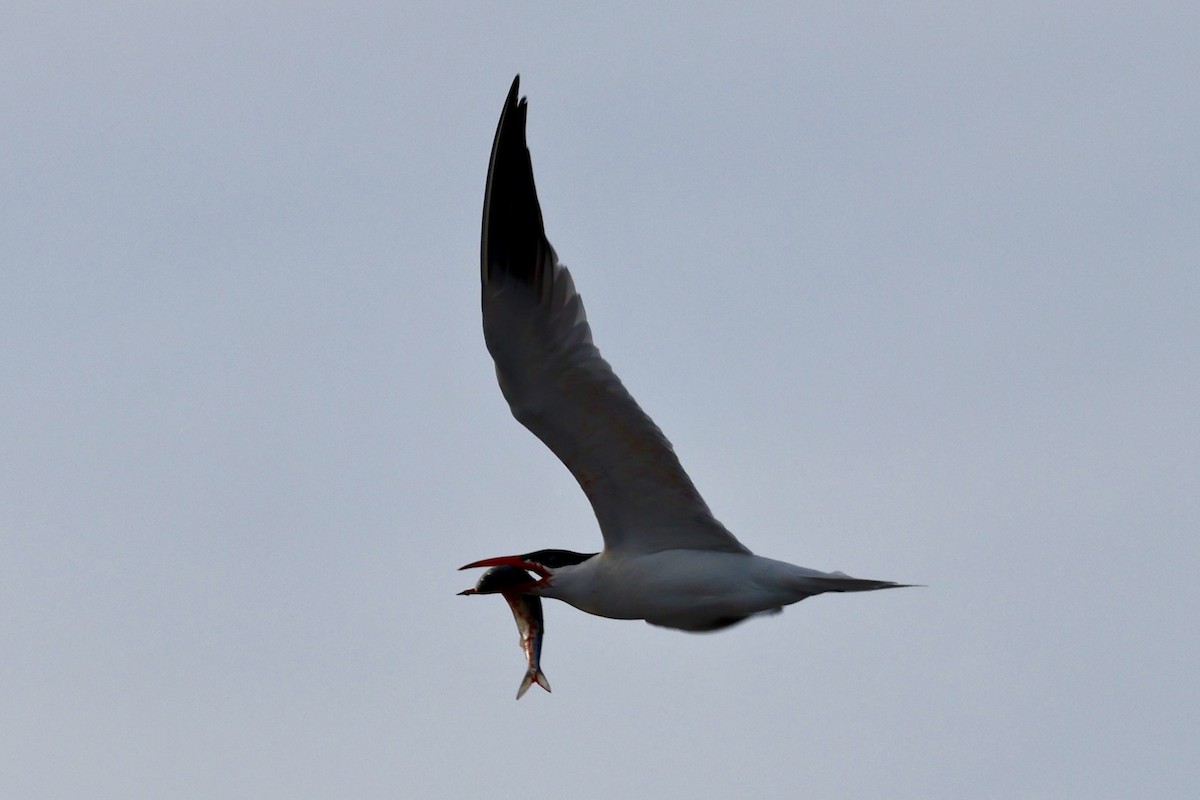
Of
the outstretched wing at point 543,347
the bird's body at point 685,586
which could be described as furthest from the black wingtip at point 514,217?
the bird's body at point 685,586

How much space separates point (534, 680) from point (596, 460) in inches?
66.2

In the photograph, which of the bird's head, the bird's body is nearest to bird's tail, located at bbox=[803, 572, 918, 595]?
the bird's body

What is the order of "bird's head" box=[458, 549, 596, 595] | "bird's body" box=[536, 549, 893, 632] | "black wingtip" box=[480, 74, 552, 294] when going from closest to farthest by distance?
"black wingtip" box=[480, 74, 552, 294] → "bird's body" box=[536, 549, 893, 632] → "bird's head" box=[458, 549, 596, 595]

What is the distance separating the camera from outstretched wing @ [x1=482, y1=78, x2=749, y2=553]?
1191 centimetres

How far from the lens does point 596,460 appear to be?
12.6 m

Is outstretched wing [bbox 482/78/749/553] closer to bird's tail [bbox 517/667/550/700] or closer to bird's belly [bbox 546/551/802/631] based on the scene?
bird's belly [bbox 546/551/802/631]

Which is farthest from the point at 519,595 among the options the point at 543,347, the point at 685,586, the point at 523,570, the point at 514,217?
the point at 514,217

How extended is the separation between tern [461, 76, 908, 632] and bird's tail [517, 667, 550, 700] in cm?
55

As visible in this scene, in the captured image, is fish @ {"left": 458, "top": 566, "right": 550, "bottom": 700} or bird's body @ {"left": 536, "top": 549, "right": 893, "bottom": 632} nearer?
bird's body @ {"left": 536, "top": 549, "right": 893, "bottom": 632}

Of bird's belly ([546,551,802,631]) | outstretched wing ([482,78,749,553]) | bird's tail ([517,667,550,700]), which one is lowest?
bird's tail ([517,667,550,700])

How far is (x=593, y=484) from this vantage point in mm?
12766

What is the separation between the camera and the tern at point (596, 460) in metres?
11.9

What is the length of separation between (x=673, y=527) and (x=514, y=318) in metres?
2.00

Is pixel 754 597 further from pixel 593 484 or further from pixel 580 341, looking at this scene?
pixel 580 341
